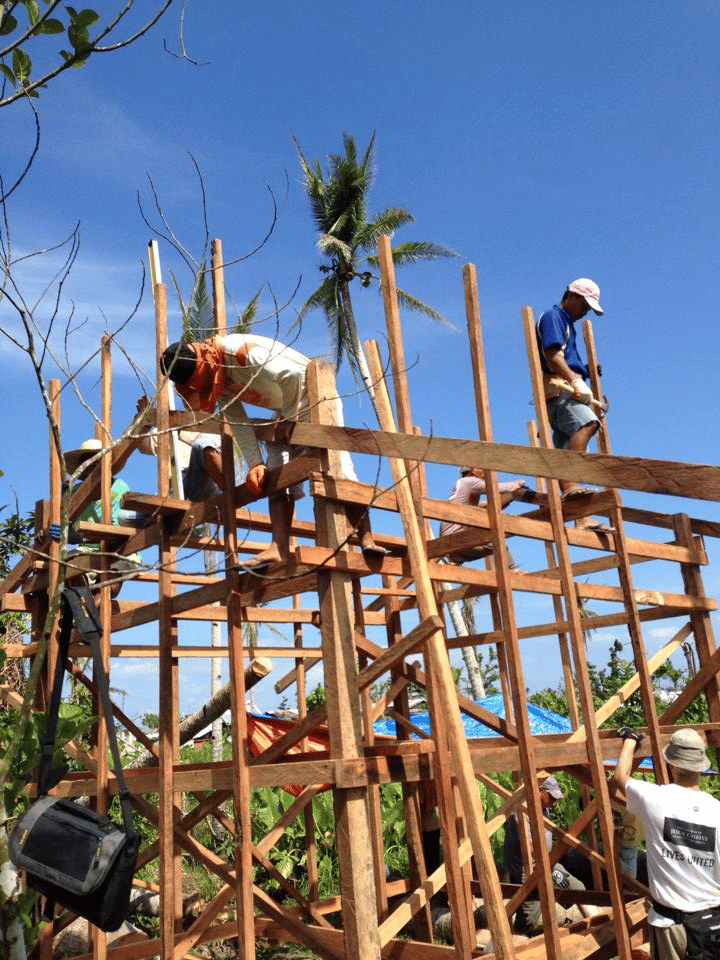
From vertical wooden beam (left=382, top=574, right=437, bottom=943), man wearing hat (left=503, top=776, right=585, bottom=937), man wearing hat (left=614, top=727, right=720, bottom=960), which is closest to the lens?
man wearing hat (left=614, top=727, right=720, bottom=960)

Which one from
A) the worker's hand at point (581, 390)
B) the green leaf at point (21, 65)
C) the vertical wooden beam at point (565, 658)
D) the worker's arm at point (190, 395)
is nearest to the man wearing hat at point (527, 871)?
the vertical wooden beam at point (565, 658)

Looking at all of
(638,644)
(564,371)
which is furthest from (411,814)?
(564,371)

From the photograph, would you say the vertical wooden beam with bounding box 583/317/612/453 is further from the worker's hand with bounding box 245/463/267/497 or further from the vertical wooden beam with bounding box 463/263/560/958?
the worker's hand with bounding box 245/463/267/497

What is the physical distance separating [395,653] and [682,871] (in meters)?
1.91

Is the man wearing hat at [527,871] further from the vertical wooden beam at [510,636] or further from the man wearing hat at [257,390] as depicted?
the man wearing hat at [257,390]

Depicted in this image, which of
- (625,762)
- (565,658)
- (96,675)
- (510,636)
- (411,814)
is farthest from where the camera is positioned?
(565,658)

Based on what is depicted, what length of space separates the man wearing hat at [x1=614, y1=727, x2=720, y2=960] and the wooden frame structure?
0.57 meters

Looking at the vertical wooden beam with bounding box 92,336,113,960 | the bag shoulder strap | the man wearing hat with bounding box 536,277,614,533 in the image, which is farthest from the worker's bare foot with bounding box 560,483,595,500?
the bag shoulder strap

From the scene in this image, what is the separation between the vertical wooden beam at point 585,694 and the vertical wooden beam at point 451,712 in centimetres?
116

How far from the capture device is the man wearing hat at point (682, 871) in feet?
16.6

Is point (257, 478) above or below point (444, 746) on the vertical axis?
above

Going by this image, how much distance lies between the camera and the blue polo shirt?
721 cm

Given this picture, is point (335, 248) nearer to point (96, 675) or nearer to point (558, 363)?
point (558, 363)

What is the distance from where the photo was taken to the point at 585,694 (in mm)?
6078
